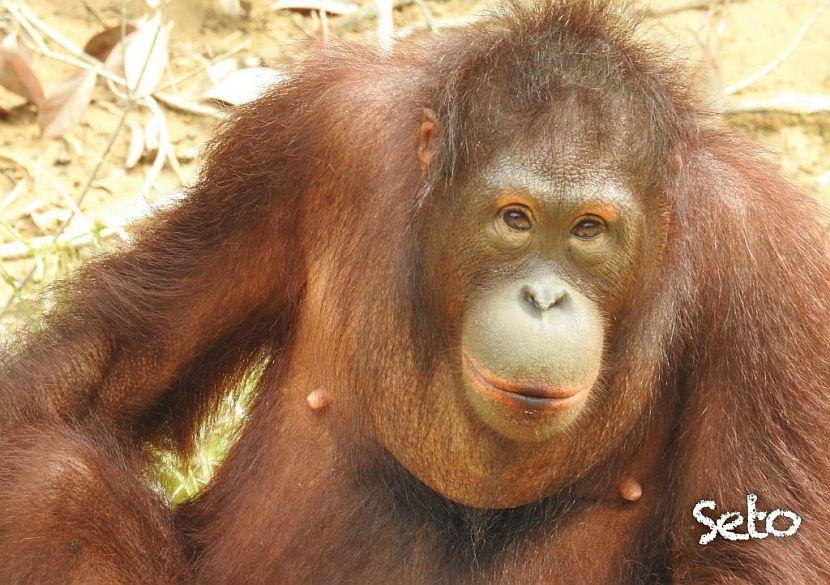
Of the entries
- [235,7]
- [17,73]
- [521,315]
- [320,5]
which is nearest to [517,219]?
[521,315]

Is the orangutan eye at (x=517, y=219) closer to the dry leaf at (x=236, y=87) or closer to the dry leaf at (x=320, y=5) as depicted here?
the dry leaf at (x=236, y=87)

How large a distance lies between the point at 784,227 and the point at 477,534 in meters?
1.14

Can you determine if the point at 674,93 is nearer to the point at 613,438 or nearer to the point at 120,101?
the point at 613,438

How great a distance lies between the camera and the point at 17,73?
250 inches

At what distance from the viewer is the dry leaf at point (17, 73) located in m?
6.30

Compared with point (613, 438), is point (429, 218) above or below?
above

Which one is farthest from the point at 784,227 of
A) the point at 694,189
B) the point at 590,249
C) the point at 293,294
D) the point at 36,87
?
the point at 36,87

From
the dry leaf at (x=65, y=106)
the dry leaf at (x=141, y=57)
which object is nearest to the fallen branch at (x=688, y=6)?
the dry leaf at (x=141, y=57)

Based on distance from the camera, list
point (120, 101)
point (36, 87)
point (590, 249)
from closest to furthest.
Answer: point (590, 249) < point (36, 87) < point (120, 101)

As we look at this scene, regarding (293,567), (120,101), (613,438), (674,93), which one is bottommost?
(120,101)

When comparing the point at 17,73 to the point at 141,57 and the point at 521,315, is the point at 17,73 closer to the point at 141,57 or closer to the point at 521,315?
the point at 141,57

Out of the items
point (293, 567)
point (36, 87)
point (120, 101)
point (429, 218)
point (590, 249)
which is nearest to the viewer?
point (590, 249)

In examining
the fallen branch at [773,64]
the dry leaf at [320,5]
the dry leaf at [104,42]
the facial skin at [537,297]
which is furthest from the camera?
the fallen branch at [773,64]

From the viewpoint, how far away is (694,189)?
369cm
